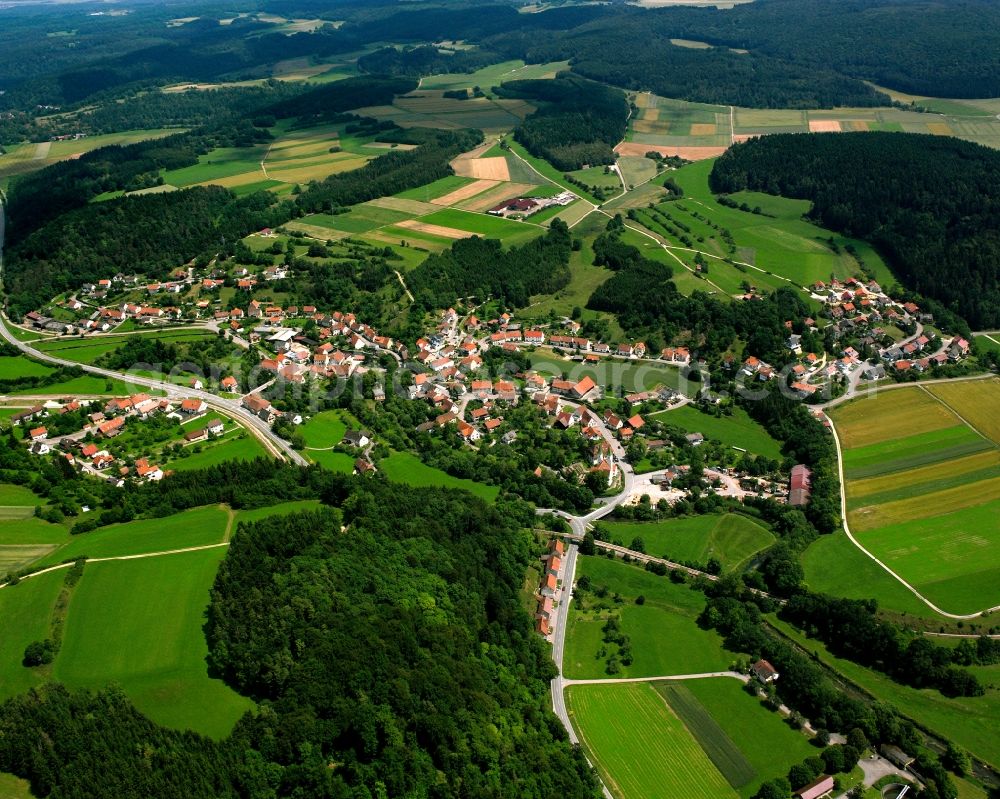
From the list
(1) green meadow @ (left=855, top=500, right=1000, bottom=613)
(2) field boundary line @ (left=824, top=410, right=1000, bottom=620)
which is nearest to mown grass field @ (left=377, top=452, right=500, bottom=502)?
(2) field boundary line @ (left=824, top=410, right=1000, bottom=620)

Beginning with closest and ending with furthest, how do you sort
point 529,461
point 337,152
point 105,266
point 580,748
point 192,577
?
point 580,748 < point 192,577 < point 529,461 < point 105,266 < point 337,152

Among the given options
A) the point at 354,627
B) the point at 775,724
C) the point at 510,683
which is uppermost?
the point at 354,627

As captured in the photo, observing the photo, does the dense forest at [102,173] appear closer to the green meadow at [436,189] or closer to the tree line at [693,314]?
the green meadow at [436,189]

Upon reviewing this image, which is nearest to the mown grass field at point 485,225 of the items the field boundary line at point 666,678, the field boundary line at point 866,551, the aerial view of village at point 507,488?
the aerial view of village at point 507,488

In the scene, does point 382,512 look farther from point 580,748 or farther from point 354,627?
point 580,748

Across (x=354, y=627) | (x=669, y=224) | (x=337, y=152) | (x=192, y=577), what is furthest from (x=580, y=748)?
(x=337, y=152)

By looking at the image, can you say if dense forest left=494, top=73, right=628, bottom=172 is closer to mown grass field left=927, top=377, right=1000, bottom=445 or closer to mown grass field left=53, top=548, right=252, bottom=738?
mown grass field left=927, top=377, right=1000, bottom=445
